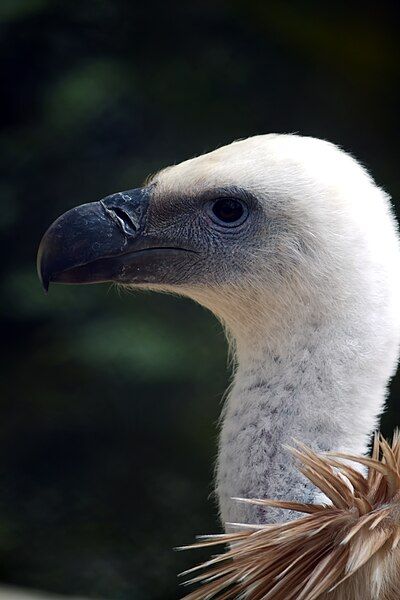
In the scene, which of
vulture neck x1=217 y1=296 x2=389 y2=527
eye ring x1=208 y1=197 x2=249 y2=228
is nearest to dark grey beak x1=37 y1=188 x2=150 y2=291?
eye ring x1=208 y1=197 x2=249 y2=228

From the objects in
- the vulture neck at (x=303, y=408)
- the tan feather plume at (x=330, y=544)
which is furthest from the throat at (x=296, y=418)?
the tan feather plume at (x=330, y=544)

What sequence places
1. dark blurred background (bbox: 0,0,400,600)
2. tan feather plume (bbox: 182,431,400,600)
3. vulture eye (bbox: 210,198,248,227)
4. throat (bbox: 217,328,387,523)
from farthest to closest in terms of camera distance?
dark blurred background (bbox: 0,0,400,600)
vulture eye (bbox: 210,198,248,227)
throat (bbox: 217,328,387,523)
tan feather plume (bbox: 182,431,400,600)

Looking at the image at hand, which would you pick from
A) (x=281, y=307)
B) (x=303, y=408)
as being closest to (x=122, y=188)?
(x=281, y=307)

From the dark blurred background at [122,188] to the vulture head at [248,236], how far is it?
6.32 feet

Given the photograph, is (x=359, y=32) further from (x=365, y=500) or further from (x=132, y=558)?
(x=365, y=500)

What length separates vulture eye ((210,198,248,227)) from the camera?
2082 mm

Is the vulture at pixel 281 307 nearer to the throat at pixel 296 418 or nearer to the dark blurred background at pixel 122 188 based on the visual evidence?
the throat at pixel 296 418

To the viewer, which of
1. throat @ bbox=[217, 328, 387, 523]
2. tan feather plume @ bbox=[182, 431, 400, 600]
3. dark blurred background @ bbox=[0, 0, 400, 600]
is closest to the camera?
tan feather plume @ bbox=[182, 431, 400, 600]

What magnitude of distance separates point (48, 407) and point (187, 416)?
1.72 ft

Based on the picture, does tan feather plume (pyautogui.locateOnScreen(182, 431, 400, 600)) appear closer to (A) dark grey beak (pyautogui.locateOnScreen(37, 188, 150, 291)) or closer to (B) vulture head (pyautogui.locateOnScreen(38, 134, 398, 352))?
(B) vulture head (pyautogui.locateOnScreen(38, 134, 398, 352))

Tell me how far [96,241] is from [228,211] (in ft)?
0.79

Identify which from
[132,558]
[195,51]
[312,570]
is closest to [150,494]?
[132,558]

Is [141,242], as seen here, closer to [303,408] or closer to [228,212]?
[228,212]

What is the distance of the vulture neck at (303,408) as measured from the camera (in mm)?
1927
